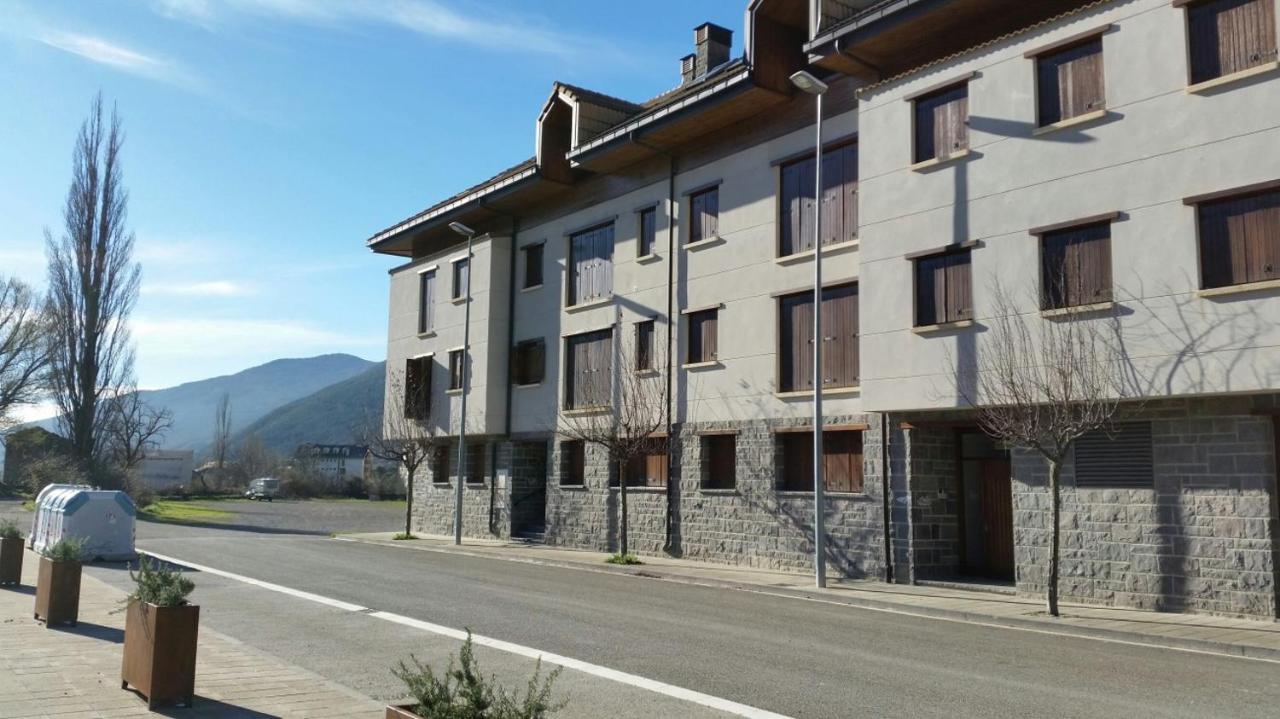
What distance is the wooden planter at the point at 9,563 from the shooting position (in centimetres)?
1508

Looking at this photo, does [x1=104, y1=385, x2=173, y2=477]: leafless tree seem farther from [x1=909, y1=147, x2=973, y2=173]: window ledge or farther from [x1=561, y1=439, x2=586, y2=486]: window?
[x1=909, y1=147, x2=973, y2=173]: window ledge

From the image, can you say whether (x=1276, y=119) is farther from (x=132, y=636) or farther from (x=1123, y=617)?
(x=132, y=636)

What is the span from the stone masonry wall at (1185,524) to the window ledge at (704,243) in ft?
32.2

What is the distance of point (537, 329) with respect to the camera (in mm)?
29859

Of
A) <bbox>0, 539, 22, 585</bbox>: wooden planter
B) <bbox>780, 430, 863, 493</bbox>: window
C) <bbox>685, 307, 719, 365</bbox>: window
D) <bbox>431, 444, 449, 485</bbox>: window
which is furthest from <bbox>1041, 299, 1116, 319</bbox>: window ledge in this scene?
<bbox>431, 444, 449, 485</bbox>: window

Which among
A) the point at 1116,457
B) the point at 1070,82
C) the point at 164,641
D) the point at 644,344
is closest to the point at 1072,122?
the point at 1070,82

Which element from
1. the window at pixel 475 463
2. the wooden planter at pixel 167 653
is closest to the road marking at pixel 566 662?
the wooden planter at pixel 167 653

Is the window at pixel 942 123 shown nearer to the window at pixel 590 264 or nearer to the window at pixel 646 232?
the window at pixel 646 232

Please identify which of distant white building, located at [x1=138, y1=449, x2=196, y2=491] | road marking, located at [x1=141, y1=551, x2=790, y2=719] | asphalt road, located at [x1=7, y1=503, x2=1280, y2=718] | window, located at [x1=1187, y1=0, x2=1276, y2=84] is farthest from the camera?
distant white building, located at [x1=138, y1=449, x2=196, y2=491]

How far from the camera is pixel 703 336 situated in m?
24.1

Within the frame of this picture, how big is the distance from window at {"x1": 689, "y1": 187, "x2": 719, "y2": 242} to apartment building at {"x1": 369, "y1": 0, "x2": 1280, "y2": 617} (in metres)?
0.08

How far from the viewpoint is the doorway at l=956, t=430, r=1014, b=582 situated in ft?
60.5

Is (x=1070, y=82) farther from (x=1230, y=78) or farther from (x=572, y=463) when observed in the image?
(x=572, y=463)

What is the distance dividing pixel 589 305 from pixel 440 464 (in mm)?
10326
